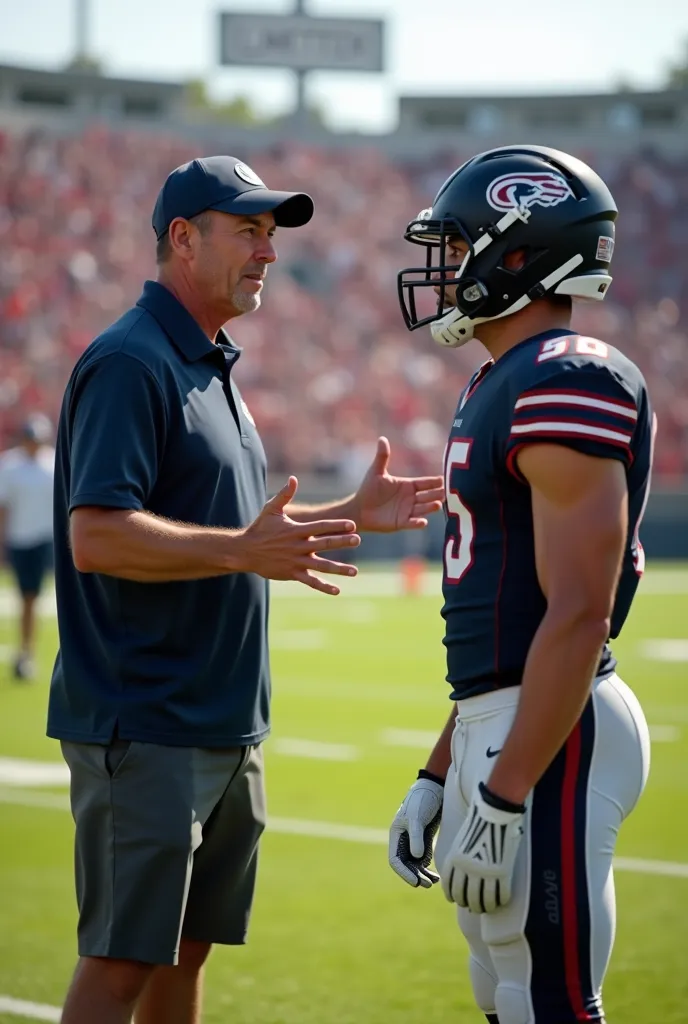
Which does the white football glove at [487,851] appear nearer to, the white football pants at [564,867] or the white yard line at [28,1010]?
the white football pants at [564,867]

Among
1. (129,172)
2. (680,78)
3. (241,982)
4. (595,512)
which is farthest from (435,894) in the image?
(680,78)

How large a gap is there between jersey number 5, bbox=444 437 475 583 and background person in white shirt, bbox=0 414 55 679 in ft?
29.3

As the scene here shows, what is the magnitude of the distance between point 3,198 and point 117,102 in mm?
10964

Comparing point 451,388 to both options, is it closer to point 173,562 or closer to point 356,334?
point 356,334

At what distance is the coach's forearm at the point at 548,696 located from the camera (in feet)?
8.29

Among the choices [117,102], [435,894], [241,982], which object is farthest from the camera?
[117,102]

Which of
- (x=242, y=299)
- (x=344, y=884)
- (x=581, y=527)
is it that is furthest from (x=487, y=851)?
(x=344, y=884)

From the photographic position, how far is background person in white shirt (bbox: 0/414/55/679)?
11.5m

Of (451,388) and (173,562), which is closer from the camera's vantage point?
(173,562)

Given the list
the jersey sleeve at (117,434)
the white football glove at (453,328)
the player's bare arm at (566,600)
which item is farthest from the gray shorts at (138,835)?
the white football glove at (453,328)

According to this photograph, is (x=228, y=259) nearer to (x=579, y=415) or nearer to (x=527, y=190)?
(x=527, y=190)

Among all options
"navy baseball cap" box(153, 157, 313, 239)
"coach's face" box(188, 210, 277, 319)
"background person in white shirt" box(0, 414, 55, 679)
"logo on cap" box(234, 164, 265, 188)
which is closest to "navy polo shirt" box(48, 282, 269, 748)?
"coach's face" box(188, 210, 277, 319)

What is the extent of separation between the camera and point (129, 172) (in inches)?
1118

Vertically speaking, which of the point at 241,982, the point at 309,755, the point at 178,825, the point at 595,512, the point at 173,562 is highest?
the point at 595,512
